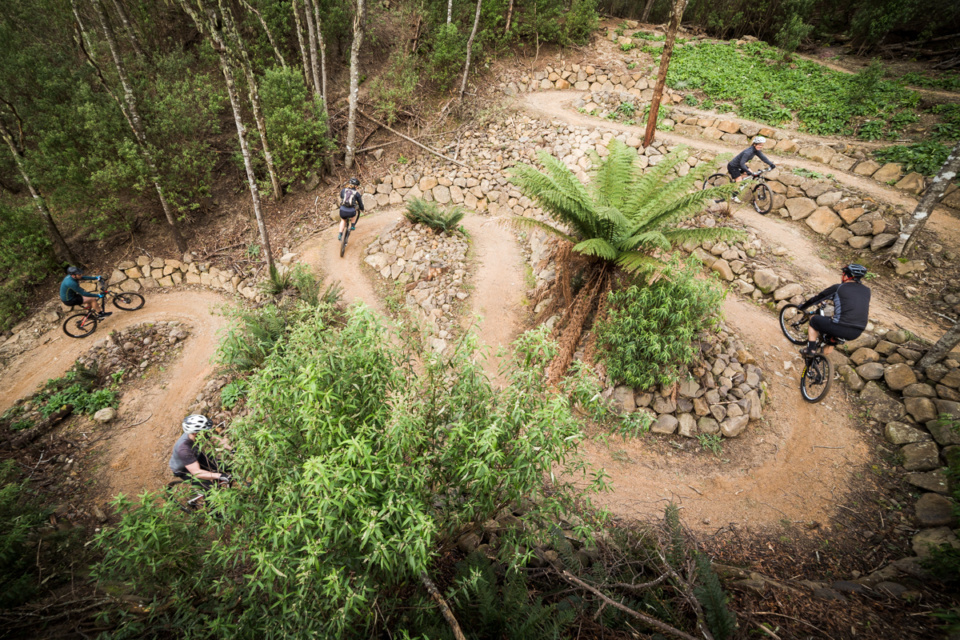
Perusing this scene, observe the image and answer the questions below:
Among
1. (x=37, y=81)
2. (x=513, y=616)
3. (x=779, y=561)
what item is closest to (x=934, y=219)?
(x=779, y=561)

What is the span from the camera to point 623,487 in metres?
5.77

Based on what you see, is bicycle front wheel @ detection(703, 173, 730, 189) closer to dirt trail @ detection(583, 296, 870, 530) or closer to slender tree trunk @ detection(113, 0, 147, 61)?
dirt trail @ detection(583, 296, 870, 530)

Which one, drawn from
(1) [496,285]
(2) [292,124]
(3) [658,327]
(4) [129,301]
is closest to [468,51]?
(2) [292,124]

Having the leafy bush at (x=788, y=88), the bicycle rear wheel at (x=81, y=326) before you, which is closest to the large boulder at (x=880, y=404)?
the leafy bush at (x=788, y=88)

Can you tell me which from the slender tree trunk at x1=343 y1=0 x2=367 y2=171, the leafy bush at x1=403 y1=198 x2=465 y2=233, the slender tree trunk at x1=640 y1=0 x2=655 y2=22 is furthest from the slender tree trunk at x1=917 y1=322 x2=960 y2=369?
the slender tree trunk at x1=640 y1=0 x2=655 y2=22

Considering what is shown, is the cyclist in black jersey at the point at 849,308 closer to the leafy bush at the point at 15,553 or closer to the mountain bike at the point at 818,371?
the mountain bike at the point at 818,371

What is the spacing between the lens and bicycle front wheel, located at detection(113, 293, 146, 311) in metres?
10.4

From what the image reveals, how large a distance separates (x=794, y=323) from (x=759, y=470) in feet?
12.4

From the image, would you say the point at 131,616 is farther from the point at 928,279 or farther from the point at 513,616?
the point at 928,279

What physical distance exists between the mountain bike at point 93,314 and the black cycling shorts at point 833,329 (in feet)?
53.8

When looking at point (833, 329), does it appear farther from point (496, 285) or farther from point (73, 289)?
point (73, 289)

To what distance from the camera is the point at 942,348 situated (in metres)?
6.18

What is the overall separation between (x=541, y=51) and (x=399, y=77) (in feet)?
21.4

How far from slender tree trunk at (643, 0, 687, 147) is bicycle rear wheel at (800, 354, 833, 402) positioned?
316 inches
